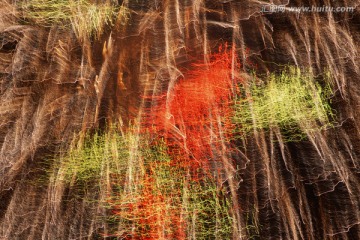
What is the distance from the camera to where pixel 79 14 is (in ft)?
3.75

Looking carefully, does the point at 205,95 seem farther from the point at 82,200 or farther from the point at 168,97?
the point at 82,200

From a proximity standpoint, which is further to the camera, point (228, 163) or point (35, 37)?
point (35, 37)

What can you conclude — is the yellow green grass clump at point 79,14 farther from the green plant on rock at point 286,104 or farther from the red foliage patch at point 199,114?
the green plant on rock at point 286,104

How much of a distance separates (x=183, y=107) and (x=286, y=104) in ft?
0.85

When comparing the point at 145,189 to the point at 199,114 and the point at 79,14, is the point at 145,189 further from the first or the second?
the point at 79,14

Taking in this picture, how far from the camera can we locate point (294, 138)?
43.1 inches

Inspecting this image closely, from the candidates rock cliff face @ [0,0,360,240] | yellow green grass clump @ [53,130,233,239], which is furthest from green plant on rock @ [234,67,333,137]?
yellow green grass clump @ [53,130,233,239]

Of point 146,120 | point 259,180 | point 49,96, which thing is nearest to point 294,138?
point 259,180

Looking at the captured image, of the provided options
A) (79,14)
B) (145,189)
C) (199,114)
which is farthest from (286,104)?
(79,14)

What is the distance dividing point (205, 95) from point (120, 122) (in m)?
0.22

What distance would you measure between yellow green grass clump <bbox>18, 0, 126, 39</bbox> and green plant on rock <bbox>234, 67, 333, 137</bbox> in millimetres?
393

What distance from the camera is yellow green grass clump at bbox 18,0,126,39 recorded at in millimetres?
1139

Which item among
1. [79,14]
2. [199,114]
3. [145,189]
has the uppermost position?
[79,14]

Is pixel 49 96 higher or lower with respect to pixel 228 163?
higher
